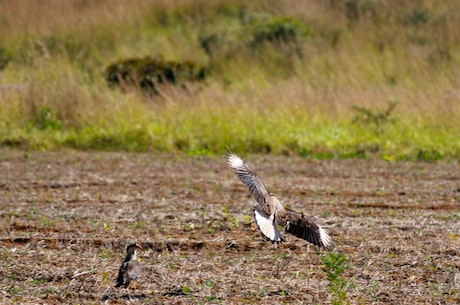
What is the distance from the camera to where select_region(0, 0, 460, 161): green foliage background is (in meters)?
14.4

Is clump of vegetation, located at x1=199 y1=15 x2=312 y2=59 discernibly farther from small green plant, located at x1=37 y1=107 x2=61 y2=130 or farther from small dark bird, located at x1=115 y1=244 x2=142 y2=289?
small dark bird, located at x1=115 y1=244 x2=142 y2=289

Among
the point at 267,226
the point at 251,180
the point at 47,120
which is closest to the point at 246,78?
the point at 47,120

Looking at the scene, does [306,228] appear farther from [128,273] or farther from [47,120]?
[47,120]

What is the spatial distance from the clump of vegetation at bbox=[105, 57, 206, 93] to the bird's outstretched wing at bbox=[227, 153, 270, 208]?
10.1 meters

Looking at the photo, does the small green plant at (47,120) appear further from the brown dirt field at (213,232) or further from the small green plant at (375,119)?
the small green plant at (375,119)

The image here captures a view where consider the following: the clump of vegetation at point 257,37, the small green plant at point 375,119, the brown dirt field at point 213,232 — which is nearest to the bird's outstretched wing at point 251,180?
the brown dirt field at point 213,232

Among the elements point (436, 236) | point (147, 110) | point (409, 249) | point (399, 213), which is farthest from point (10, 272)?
point (147, 110)

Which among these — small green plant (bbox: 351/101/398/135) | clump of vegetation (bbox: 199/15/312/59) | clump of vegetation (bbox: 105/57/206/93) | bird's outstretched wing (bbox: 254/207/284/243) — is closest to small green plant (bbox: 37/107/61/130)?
clump of vegetation (bbox: 105/57/206/93)

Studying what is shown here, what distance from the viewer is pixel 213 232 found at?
A: 784 centimetres

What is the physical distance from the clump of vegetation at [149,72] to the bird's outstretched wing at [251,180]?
10.1 m

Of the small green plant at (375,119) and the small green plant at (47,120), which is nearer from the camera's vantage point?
the small green plant at (375,119)

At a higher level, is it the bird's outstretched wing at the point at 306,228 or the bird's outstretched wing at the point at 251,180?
the bird's outstretched wing at the point at 251,180

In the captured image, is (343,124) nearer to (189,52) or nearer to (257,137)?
(257,137)

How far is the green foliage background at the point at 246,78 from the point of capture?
14.4 metres
